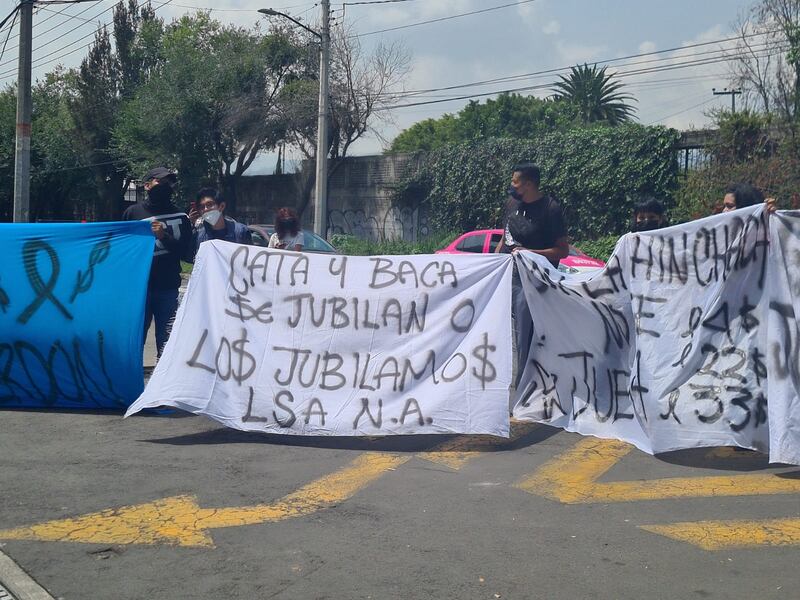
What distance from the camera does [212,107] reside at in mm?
33344

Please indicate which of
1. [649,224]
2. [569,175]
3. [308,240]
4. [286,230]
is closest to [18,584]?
[649,224]

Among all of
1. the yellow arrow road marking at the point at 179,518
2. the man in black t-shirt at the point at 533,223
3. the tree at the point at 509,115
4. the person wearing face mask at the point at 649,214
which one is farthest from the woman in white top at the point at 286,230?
the tree at the point at 509,115

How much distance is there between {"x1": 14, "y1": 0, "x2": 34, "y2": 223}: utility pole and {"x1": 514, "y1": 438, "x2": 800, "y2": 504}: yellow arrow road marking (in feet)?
55.6

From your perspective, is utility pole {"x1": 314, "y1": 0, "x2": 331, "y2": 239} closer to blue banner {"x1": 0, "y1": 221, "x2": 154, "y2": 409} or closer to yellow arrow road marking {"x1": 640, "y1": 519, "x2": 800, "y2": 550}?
blue banner {"x1": 0, "y1": 221, "x2": 154, "y2": 409}

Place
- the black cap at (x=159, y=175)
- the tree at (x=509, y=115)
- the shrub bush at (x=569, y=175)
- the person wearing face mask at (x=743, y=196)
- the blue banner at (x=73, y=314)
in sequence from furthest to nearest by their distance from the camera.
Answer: the tree at (x=509, y=115) → the shrub bush at (x=569, y=175) → the black cap at (x=159, y=175) → the blue banner at (x=73, y=314) → the person wearing face mask at (x=743, y=196)

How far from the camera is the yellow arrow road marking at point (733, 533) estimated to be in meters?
4.36

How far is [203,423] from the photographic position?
6.73 metres

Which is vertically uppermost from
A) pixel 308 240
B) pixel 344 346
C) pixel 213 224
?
pixel 308 240

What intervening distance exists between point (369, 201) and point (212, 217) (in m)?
24.1

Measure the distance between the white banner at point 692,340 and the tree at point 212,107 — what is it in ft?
90.5

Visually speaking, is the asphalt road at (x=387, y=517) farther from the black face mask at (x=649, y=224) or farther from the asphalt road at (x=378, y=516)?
the black face mask at (x=649, y=224)

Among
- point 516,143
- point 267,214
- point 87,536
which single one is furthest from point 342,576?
point 267,214

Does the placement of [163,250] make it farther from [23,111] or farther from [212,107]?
[212,107]

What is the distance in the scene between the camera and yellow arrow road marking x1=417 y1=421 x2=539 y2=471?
580 centimetres
